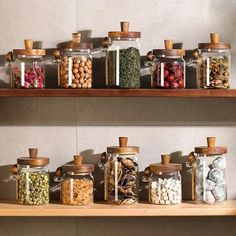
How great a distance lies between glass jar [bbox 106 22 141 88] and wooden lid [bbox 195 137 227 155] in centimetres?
32

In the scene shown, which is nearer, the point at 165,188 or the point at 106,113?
the point at 165,188

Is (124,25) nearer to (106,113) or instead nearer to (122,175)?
(106,113)

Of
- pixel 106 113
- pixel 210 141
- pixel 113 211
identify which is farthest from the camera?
pixel 106 113

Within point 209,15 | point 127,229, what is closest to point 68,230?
point 127,229

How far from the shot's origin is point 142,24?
2752 mm

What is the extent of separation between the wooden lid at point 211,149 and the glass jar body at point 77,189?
0.41m

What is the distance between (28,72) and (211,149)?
703mm

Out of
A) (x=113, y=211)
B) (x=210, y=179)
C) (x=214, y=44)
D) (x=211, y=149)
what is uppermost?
(x=214, y=44)

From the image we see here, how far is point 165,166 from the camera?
2.62 metres

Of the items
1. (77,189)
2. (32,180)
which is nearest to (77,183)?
(77,189)

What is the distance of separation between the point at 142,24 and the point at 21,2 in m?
0.45

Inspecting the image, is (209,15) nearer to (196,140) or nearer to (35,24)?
(196,140)

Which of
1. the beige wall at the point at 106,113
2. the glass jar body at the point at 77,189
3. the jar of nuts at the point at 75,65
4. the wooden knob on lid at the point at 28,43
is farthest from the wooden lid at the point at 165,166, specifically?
the wooden knob on lid at the point at 28,43

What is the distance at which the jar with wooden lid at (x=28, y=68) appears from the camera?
2607mm
